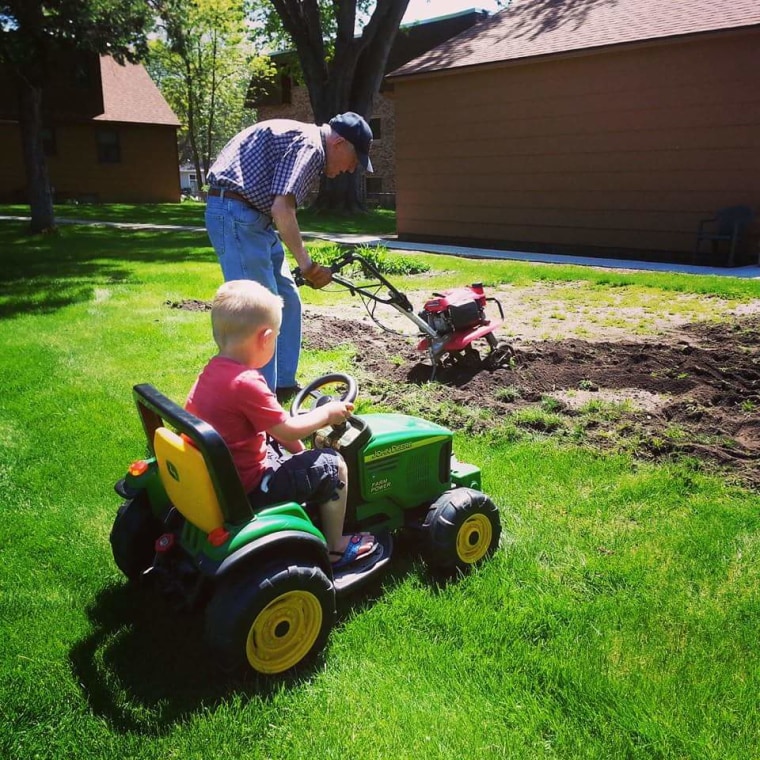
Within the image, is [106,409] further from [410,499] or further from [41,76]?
[41,76]

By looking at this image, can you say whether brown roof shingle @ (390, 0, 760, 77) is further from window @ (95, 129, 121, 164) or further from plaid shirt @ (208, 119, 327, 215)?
window @ (95, 129, 121, 164)

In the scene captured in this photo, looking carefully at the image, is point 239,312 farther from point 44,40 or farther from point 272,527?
point 44,40

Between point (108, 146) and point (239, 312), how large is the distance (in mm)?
30722

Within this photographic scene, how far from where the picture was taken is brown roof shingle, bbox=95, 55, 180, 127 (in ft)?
95.9

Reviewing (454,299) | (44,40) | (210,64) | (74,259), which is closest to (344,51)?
(44,40)

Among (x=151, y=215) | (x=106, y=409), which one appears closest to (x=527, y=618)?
(x=106, y=409)

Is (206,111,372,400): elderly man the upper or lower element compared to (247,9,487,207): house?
lower

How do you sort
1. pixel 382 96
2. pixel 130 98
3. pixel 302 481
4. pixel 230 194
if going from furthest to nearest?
pixel 130 98, pixel 382 96, pixel 230 194, pixel 302 481

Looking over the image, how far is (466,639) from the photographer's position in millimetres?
2643

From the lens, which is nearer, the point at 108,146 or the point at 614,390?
the point at 614,390

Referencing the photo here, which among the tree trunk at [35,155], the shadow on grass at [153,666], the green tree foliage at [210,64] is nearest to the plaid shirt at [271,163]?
the shadow on grass at [153,666]

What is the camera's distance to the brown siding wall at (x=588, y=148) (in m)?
12.0

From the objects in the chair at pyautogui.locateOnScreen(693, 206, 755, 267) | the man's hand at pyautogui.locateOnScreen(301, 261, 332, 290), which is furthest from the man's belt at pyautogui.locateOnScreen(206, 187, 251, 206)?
the chair at pyautogui.locateOnScreen(693, 206, 755, 267)

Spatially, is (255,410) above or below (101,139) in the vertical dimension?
below
